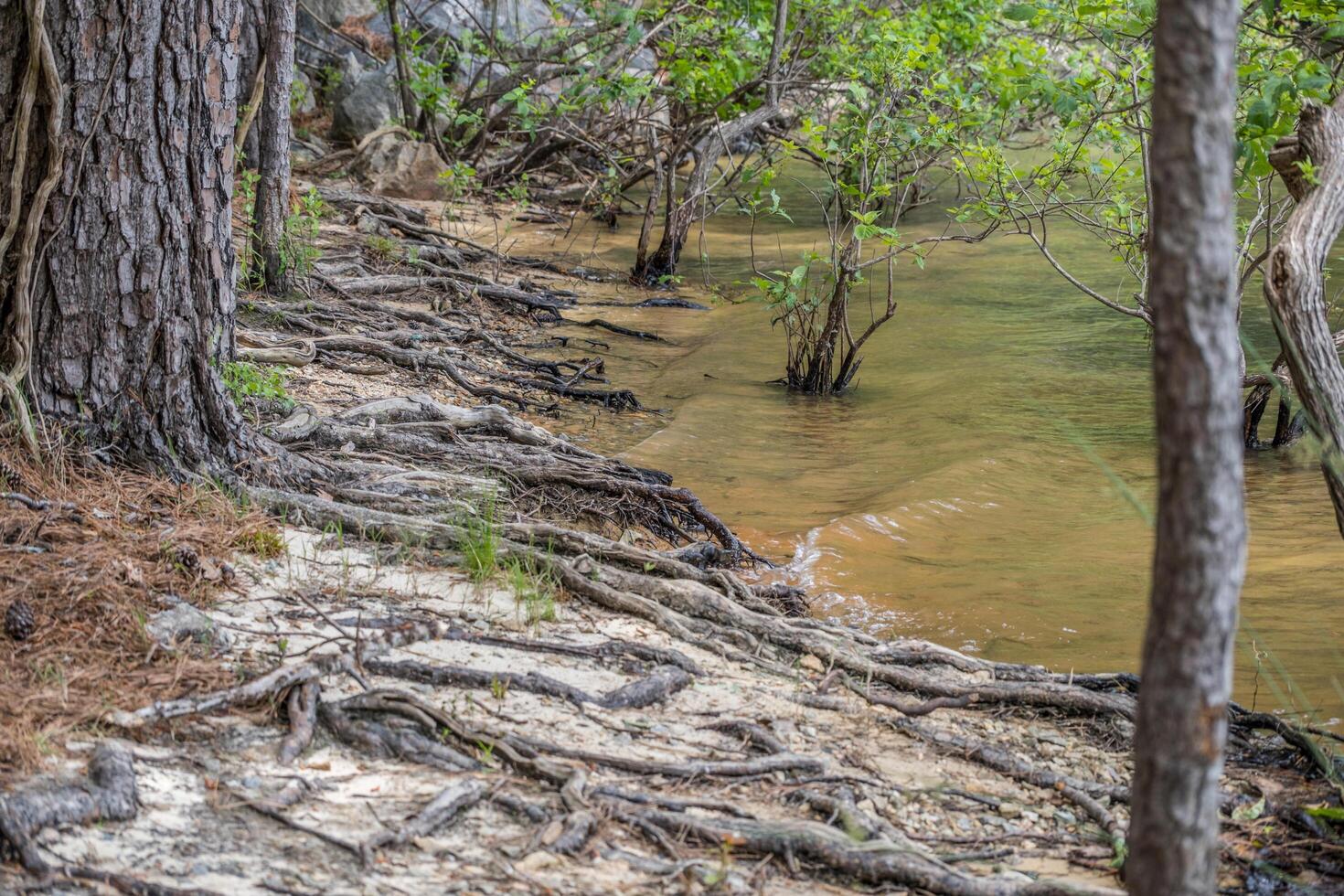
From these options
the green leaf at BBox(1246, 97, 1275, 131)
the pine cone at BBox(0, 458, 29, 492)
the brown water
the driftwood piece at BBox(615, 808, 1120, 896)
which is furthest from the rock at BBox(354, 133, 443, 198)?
the driftwood piece at BBox(615, 808, 1120, 896)

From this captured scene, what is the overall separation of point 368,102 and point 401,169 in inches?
89.5

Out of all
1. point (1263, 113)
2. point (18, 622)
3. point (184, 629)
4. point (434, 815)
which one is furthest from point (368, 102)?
point (434, 815)

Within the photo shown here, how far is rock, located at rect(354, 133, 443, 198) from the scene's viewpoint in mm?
14875

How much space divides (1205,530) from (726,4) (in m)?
11.6

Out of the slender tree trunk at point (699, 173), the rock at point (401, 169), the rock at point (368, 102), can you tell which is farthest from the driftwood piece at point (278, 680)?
the rock at point (368, 102)

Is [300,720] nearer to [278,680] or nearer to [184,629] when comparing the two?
[278,680]

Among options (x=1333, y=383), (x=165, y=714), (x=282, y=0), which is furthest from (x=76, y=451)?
(x=282, y=0)

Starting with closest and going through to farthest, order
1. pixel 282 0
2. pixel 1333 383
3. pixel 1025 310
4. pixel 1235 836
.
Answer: pixel 1235 836, pixel 1333 383, pixel 282 0, pixel 1025 310

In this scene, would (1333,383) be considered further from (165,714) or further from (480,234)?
(480,234)

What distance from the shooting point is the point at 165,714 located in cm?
297

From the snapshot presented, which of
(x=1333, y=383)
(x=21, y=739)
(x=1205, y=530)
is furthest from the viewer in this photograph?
(x=1333, y=383)

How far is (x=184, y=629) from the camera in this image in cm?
338

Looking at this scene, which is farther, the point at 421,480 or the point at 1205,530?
the point at 421,480

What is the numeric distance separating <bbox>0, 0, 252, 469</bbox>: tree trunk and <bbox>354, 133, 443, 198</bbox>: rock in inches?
428
